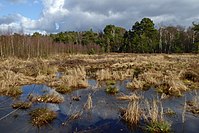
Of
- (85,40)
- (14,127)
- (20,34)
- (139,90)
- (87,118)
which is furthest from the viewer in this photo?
(85,40)

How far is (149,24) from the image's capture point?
2598 inches

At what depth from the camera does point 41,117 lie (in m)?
10.4

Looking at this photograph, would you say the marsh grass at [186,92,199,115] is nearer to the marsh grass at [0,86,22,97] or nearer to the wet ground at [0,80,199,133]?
the wet ground at [0,80,199,133]

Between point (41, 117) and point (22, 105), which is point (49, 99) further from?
point (41, 117)

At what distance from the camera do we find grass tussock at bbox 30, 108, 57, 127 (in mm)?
10062

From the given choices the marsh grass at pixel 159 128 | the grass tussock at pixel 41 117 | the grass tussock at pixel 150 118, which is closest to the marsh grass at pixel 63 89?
the grass tussock at pixel 41 117

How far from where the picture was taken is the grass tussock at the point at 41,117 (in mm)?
10062

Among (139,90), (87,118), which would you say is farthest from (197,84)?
(87,118)

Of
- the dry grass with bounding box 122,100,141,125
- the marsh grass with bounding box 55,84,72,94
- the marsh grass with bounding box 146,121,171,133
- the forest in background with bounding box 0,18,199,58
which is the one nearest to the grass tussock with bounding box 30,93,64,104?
the marsh grass with bounding box 55,84,72,94

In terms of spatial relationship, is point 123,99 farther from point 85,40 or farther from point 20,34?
point 85,40

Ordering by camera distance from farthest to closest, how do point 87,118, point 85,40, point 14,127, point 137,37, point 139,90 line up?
point 85,40 < point 137,37 < point 139,90 < point 87,118 < point 14,127

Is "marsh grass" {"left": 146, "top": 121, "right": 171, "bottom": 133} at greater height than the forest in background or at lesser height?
lesser

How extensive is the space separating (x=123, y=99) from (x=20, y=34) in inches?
1681

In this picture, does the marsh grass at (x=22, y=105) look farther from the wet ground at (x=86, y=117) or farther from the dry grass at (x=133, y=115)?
the dry grass at (x=133, y=115)
